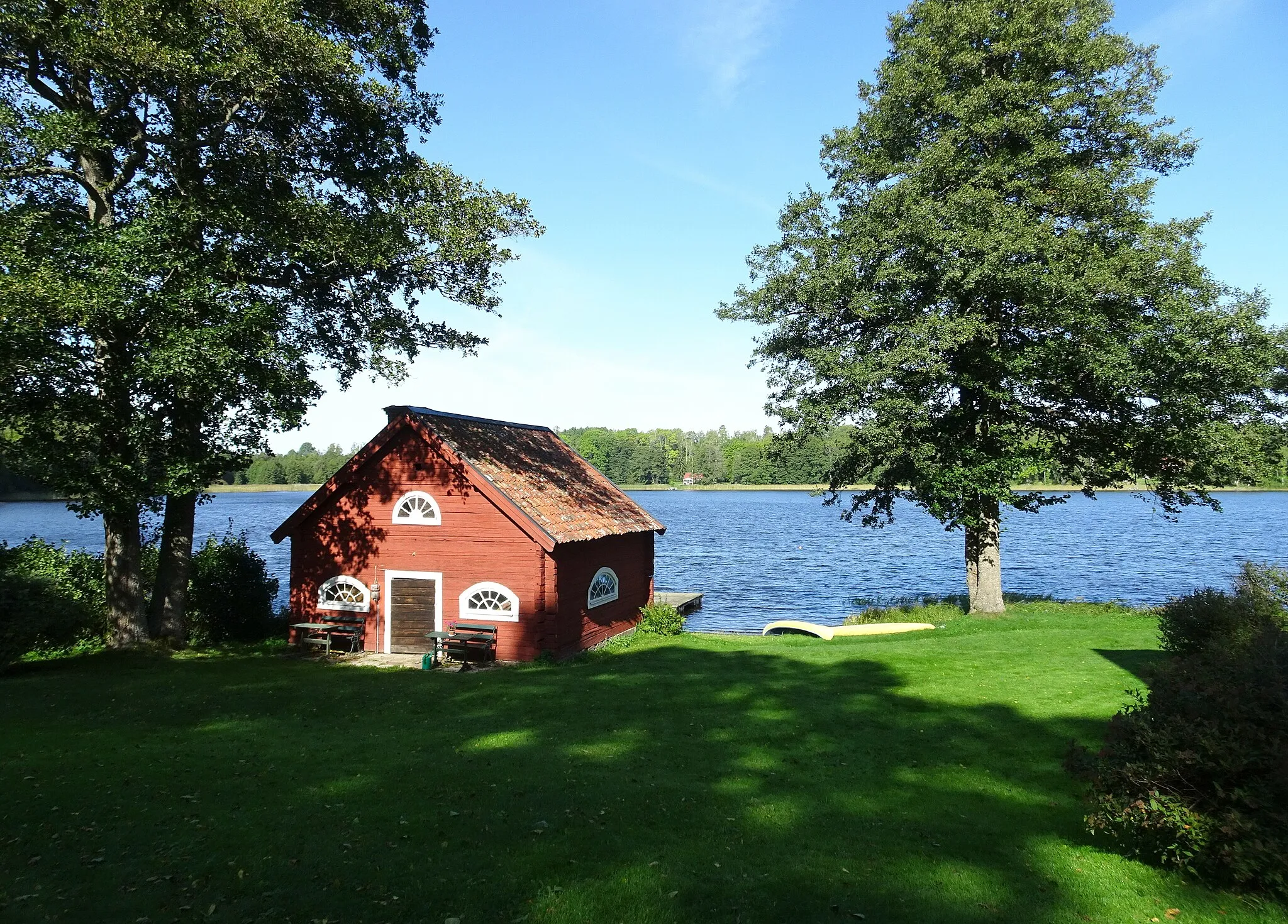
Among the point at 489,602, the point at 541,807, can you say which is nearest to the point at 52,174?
the point at 489,602

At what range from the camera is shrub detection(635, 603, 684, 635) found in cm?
2578

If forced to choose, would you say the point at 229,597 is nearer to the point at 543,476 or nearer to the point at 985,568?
the point at 543,476

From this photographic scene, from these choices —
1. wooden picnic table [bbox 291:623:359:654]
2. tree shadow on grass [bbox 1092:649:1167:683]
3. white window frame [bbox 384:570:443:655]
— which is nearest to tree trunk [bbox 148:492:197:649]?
wooden picnic table [bbox 291:623:359:654]

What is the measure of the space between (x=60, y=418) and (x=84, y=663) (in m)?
6.14

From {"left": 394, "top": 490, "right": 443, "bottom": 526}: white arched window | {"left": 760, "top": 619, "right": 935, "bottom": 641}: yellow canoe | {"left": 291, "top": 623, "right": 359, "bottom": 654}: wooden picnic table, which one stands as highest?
{"left": 394, "top": 490, "right": 443, "bottom": 526}: white arched window

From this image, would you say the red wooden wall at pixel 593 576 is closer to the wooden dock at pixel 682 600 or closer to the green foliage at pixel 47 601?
the wooden dock at pixel 682 600

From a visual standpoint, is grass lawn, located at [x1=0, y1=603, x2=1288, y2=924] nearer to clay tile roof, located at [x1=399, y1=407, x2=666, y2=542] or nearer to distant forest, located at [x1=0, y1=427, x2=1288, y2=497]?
clay tile roof, located at [x1=399, y1=407, x2=666, y2=542]

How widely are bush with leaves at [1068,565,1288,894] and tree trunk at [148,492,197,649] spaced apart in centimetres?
2226

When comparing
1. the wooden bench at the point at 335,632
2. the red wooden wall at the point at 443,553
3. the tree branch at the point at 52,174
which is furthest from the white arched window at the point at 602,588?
the tree branch at the point at 52,174

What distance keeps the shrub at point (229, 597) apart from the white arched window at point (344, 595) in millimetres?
3706

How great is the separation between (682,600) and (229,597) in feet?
59.9

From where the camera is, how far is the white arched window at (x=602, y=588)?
76.6ft

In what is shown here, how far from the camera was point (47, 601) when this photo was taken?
64.1 ft

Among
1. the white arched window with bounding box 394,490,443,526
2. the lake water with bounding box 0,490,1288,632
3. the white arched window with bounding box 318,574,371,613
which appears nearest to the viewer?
the white arched window with bounding box 394,490,443,526
